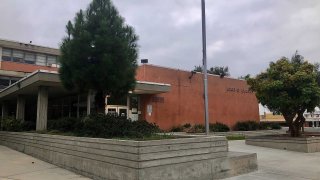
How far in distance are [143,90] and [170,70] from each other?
4.90 m

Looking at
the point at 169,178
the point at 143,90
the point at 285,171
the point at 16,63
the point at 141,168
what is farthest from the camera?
the point at 16,63

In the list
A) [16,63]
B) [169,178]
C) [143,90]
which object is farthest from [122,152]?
[16,63]

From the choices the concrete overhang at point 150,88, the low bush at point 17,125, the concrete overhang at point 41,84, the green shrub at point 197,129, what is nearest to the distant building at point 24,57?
the concrete overhang at point 41,84

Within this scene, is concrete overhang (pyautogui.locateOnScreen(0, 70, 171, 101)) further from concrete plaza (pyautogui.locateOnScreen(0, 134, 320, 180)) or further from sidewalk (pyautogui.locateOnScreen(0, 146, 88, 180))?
sidewalk (pyautogui.locateOnScreen(0, 146, 88, 180))

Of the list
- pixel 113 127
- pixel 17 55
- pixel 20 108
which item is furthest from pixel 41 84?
pixel 17 55

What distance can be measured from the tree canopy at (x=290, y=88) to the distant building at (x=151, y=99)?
736cm

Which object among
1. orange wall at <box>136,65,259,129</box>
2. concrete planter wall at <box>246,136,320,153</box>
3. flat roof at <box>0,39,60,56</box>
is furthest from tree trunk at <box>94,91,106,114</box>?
flat roof at <box>0,39,60,56</box>

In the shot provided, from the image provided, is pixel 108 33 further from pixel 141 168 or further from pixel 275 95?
pixel 275 95

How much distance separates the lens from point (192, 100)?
1219 inches

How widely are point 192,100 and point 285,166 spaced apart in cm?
1768

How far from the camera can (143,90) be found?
25.2 m

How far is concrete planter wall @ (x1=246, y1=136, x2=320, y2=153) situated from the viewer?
18.2 meters

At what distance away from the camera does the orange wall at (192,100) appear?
2806 cm

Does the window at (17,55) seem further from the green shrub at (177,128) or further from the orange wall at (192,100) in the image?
the green shrub at (177,128)
